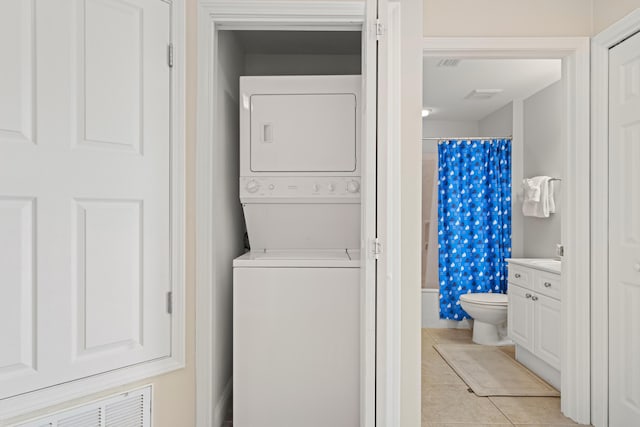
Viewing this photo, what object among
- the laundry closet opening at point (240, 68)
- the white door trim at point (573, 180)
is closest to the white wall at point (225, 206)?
the laundry closet opening at point (240, 68)

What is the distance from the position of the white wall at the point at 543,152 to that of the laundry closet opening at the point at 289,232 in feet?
7.09

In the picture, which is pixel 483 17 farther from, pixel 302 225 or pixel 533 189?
pixel 533 189

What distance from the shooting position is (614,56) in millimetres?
2293

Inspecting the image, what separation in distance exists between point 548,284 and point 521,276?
0.44 metres

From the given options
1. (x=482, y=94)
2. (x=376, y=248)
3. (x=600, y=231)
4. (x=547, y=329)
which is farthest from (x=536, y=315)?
(x=482, y=94)

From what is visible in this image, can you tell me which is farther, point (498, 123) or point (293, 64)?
point (498, 123)

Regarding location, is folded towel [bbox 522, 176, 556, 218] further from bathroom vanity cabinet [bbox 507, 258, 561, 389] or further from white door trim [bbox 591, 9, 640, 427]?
white door trim [bbox 591, 9, 640, 427]
